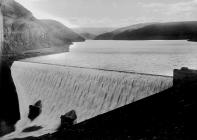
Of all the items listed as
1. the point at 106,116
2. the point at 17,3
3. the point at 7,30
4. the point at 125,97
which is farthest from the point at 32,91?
the point at 17,3

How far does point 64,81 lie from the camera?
29.0 meters

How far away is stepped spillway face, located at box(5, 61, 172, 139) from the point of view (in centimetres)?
2223

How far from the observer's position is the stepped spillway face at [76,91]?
2223 centimetres

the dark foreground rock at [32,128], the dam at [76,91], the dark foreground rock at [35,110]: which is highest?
the dam at [76,91]

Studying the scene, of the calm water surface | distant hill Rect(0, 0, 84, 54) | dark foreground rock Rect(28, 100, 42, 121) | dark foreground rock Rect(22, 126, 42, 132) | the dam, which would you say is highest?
distant hill Rect(0, 0, 84, 54)

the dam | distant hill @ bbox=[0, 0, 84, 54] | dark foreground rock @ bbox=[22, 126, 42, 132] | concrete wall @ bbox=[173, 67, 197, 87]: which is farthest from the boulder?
distant hill @ bbox=[0, 0, 84, 54]

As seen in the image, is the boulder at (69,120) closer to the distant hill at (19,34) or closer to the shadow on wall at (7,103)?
the shadow on wall at (7,103)

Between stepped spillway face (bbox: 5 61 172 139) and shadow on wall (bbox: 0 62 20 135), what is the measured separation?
2.39 feet

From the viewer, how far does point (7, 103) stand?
99.1 feet

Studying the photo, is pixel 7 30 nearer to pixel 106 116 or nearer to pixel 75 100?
pixel 75 100

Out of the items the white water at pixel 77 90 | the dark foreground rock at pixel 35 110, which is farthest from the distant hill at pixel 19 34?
the dark foreground rock at pixel 35 110

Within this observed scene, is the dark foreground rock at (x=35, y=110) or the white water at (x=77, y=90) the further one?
the dark foreground rock at (x=35, y=110)

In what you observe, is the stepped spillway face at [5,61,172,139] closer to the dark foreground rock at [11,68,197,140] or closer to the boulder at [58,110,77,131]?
the boulder at [58,110,77,131]

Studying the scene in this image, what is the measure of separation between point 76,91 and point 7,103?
30.1ft
